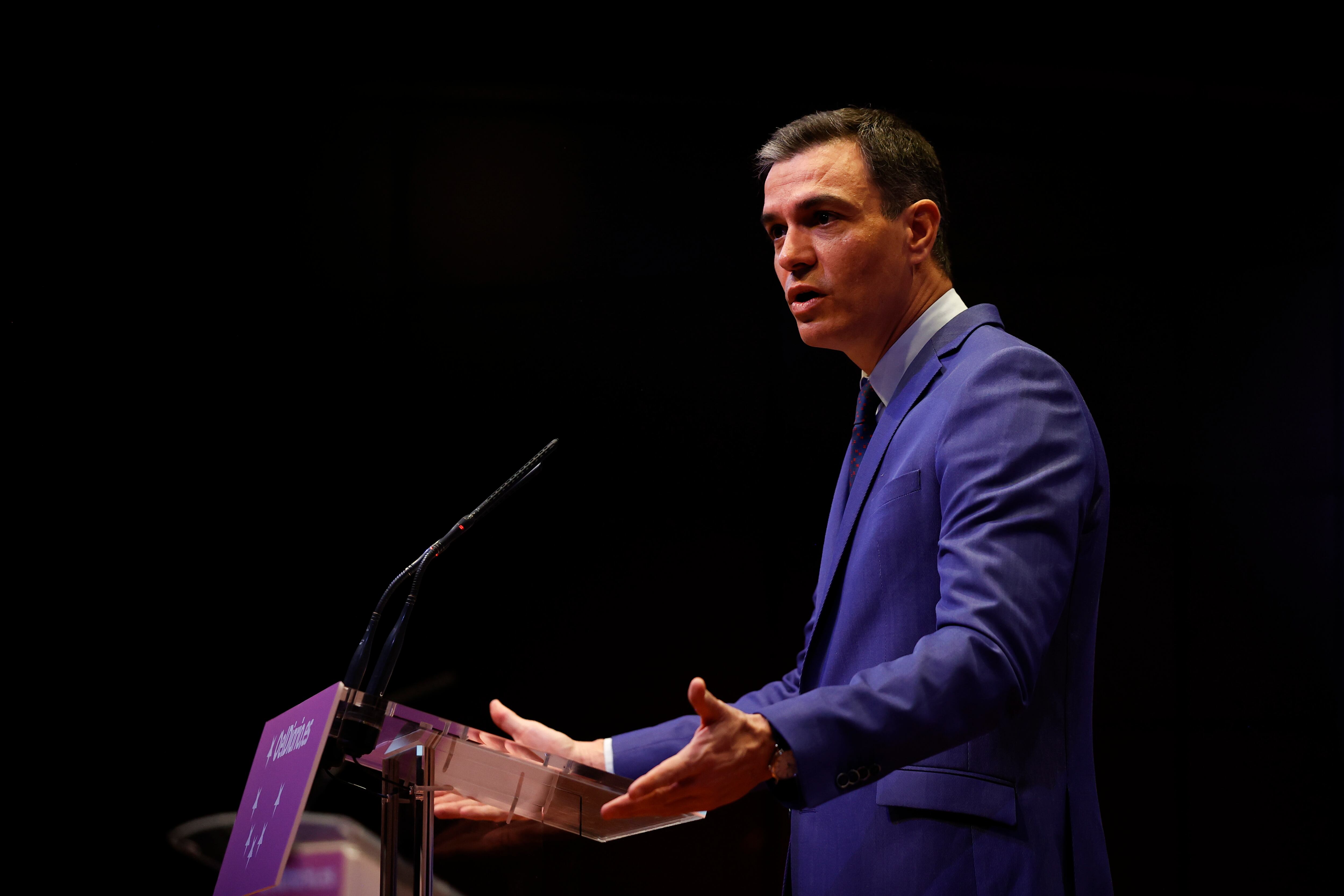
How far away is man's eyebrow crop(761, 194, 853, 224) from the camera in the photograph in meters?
1.63

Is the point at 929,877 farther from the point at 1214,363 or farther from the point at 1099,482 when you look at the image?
the point at 1214,363

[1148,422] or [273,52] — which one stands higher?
[273,52]

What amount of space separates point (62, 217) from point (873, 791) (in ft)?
8.00

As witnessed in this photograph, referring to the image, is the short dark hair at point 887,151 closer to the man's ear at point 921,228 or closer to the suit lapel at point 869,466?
the man's ear at point 921,228

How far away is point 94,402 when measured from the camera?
2525 mm

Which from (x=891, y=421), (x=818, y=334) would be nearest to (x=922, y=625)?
(x=891, y=421)

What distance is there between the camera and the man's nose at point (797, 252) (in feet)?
5.40

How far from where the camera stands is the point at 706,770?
981 mm

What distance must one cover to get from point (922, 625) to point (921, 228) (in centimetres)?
71

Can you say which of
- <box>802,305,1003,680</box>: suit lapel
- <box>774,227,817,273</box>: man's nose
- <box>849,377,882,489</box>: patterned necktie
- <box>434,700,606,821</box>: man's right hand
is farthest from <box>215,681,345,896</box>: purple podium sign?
<box>774,227,817,273</box>: man's nose

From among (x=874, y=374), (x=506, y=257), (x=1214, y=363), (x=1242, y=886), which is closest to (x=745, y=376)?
(x=506, y=257)

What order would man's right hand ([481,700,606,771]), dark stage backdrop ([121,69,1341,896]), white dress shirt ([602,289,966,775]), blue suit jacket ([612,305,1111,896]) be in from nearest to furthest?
blue suit jacket ([612,305,1111,896]), man's right hand ([481,700,606,771]), white dress shirt ([602,289,966,775]), dark stage backdrop ([121,69,1341,896])

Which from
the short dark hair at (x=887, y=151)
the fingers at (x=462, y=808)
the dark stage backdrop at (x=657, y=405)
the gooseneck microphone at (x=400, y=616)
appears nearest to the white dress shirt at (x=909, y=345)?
the short dark hair at (x=887, y=151)

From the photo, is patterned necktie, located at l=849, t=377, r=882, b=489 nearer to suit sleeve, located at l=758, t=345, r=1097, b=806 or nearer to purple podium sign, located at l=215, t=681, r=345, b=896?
suit sleeve, located at l=758, t=345, r=1097, b=806
